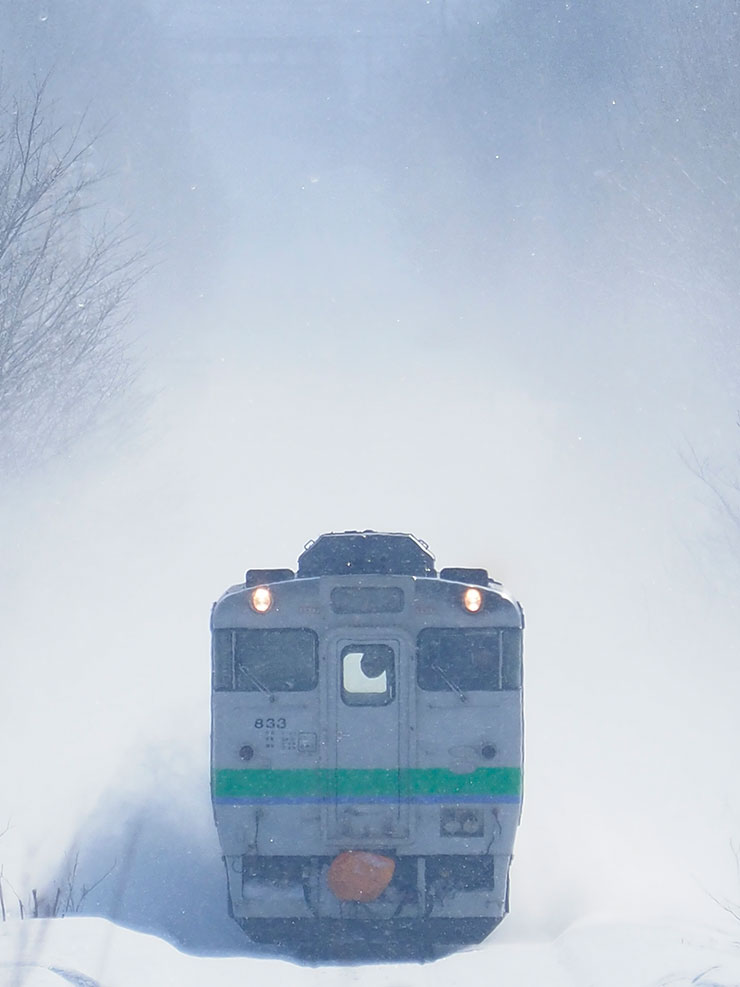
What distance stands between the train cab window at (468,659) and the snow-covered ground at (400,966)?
1785 millimetres

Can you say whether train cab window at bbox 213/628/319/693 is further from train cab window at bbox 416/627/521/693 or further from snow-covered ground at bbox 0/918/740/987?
snow-covered ground at bbox 0/918/740/987

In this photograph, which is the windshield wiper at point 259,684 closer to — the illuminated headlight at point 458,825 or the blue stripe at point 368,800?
the blue stripe at point 368,800

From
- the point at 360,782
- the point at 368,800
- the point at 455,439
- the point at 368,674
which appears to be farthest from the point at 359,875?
the point at 455,439

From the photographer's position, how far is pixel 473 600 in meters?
9.47

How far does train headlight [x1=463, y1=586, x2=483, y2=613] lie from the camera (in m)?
9.46

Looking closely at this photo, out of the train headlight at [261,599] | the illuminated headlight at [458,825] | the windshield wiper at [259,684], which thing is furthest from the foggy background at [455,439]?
the train headlight at [261,599]

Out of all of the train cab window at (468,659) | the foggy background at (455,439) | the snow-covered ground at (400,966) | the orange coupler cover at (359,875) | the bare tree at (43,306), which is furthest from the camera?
the bare tree at (43,306)

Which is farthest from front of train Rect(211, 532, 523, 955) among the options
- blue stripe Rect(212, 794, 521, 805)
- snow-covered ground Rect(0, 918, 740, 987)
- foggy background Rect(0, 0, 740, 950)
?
foggy background Rect(0, 0, 740, 950)

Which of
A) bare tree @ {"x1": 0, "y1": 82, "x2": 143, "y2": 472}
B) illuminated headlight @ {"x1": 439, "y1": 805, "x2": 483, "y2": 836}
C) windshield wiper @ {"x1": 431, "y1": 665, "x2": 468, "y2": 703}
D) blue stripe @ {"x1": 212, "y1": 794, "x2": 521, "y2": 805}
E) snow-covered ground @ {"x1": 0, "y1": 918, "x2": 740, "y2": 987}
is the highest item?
bare tree @ {"x1": 0, "y1": 82, "x2": 143, "y2": 472}

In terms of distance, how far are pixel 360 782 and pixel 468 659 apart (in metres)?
1.15

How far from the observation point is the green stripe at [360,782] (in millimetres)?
9312

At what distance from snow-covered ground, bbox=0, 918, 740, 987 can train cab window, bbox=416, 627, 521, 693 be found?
1.79m

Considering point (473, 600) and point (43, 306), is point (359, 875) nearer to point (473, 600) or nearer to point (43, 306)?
point (473, 600)

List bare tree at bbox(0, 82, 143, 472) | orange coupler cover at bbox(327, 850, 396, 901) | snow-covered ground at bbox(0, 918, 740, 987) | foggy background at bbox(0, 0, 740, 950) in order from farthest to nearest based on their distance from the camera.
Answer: bare tree at bbox(0, 82, 143, 472), foggy background at bbox(0, 0, 740, 950), orange coupler cover at bbox(327, 850, 396, 901), snow-covered ground at bbox(0, 918, 740, 987)
